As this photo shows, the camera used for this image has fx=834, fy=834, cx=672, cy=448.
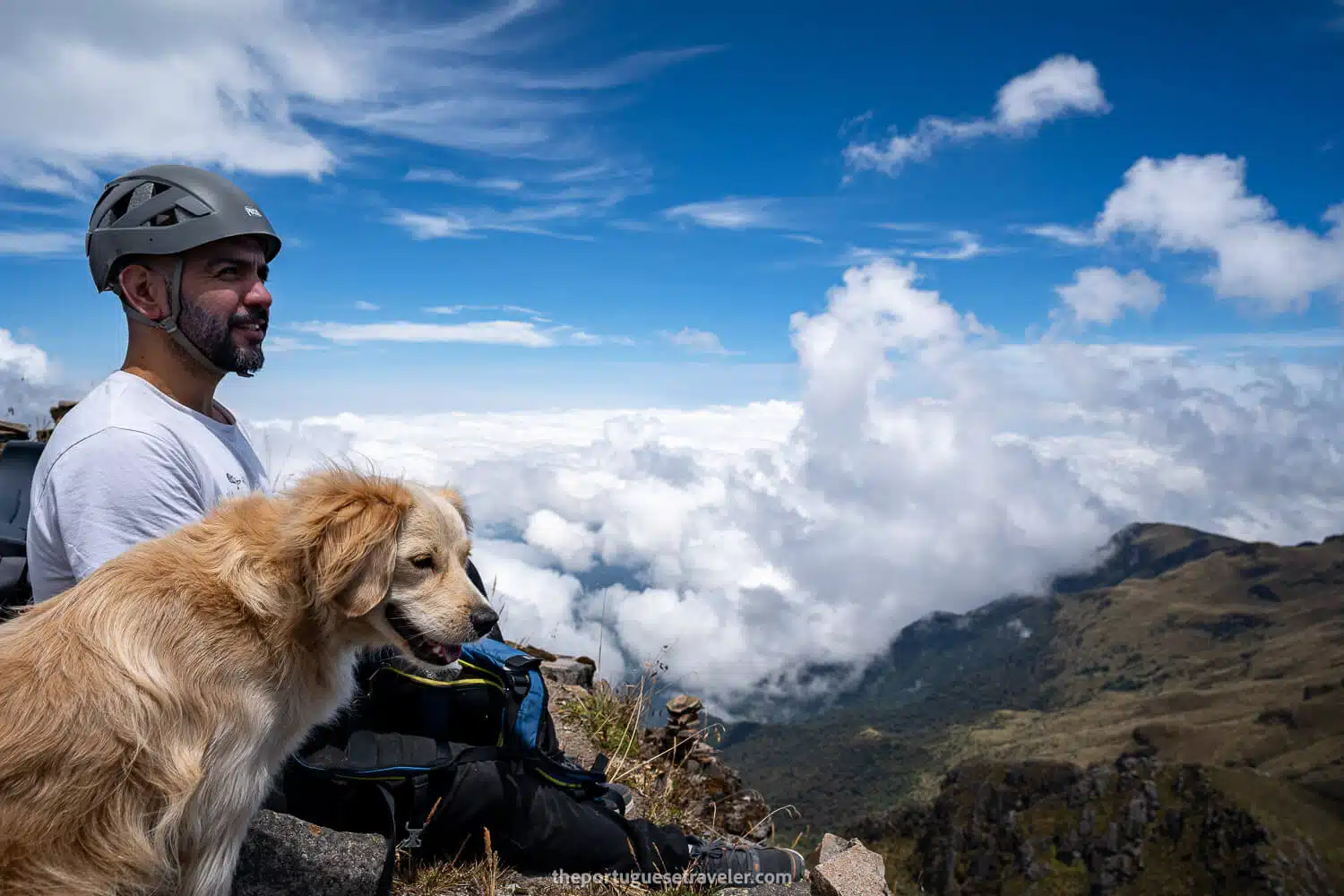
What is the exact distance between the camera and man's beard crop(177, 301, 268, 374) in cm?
516

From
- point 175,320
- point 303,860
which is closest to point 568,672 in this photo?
point 303,860

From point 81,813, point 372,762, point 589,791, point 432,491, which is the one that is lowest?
point 589,791

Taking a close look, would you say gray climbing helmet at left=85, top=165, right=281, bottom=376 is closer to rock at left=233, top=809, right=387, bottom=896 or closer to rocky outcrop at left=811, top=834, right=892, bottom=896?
rock at left=233, top=809, right=387, bottom=896

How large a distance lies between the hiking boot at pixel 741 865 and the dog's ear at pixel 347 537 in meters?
3.89

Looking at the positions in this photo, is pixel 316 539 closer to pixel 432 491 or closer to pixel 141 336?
pixel 432 491

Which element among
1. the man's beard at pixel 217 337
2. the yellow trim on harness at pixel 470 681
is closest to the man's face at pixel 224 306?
the man's beard at pixel 217 337

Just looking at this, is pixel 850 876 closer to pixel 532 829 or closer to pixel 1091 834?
pixel 532 829

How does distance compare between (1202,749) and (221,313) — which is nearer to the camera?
(221,313)

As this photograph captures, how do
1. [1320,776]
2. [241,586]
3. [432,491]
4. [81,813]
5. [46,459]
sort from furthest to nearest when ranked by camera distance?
[1320,776] < [432,491] < [46,459] < [241,586] < [81,813]

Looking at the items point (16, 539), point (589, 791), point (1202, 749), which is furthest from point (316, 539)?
point (1202, 749)

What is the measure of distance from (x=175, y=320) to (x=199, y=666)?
97.4 inches

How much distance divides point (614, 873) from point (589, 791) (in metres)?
0.61

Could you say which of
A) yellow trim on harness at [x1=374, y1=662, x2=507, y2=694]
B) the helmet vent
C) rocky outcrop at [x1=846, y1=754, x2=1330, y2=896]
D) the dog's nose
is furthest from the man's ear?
rocky outcrop at [x1=846, y1=754, x2=1330, y2=896]

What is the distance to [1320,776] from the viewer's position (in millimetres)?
160000
